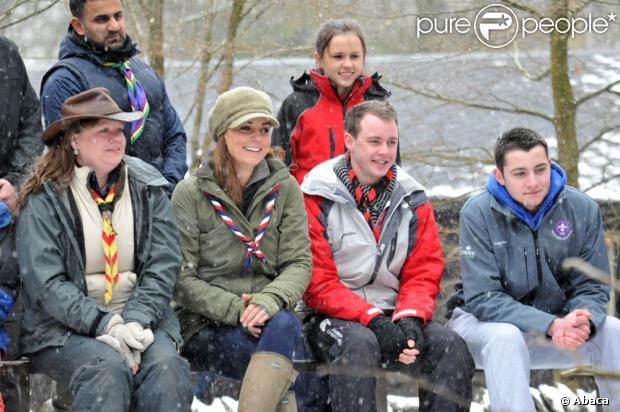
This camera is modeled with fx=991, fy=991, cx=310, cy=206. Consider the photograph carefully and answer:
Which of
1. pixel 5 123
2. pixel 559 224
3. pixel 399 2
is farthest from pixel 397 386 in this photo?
pixel 5 123

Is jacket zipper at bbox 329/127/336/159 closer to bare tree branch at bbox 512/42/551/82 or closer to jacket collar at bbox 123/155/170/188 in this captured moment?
jacket collar at bbox 123/155/170/188

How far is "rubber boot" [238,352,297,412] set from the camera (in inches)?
167

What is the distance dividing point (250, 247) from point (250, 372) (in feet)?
2.17

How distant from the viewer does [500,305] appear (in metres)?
4.70

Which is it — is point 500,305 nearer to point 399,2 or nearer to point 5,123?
point 5,123

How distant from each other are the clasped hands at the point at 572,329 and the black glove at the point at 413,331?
59 centimetres

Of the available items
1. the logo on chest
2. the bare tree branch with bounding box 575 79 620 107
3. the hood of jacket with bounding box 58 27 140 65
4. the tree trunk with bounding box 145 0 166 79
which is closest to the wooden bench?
the hood of jacket with bounding box 58 27 140 65

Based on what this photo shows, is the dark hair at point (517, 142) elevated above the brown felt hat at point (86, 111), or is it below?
below

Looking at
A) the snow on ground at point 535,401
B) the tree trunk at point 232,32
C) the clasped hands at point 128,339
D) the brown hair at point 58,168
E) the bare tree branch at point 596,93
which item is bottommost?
the snow on ground at point 535,401

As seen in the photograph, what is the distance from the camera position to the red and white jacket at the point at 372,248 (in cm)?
488

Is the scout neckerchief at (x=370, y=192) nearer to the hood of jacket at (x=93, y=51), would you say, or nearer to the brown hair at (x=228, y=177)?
the brown hair at (x=228, y=177)

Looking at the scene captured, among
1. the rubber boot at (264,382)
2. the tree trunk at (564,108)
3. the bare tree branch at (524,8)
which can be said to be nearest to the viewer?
the rubber boot at (264,382)

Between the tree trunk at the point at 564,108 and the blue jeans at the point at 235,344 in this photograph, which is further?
the tree trunk at the point at 564,108

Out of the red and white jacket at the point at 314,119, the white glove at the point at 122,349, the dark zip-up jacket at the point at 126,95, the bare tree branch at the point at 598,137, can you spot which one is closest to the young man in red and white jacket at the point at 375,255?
the red and white jacket at the point at 314,119
